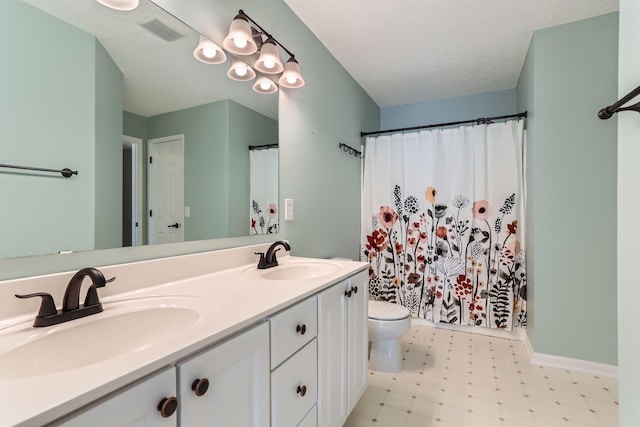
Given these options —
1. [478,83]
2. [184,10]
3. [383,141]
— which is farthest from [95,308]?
[478,83]

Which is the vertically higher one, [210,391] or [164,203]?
[164,203]

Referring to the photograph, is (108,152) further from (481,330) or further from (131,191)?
(481,330)

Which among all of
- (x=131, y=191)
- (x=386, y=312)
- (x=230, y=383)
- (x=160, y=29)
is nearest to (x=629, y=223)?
(x=230, y=383)

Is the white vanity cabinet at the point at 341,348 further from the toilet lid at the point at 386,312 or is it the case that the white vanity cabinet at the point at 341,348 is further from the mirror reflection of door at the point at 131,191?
the mirror reflection of door at the point at 131,191

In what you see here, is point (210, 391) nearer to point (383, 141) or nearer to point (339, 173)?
point (339, 173)

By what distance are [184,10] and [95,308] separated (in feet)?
3.90

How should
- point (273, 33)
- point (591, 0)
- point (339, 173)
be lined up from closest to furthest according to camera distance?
point (273, 33) < point (591, 0) < point (339, 173)

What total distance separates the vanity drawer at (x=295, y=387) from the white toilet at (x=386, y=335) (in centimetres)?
95

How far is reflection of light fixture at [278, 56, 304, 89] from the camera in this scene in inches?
65.9

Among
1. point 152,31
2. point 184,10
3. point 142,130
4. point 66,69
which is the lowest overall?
point 142,130

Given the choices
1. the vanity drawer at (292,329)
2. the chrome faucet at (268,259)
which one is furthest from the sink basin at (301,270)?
the vanity drawer at (292,329)

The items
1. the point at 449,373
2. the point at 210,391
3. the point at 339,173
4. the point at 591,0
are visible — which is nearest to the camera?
the point at 210,391

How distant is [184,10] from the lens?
121 centimetres

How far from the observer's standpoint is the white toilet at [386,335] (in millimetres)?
1947
